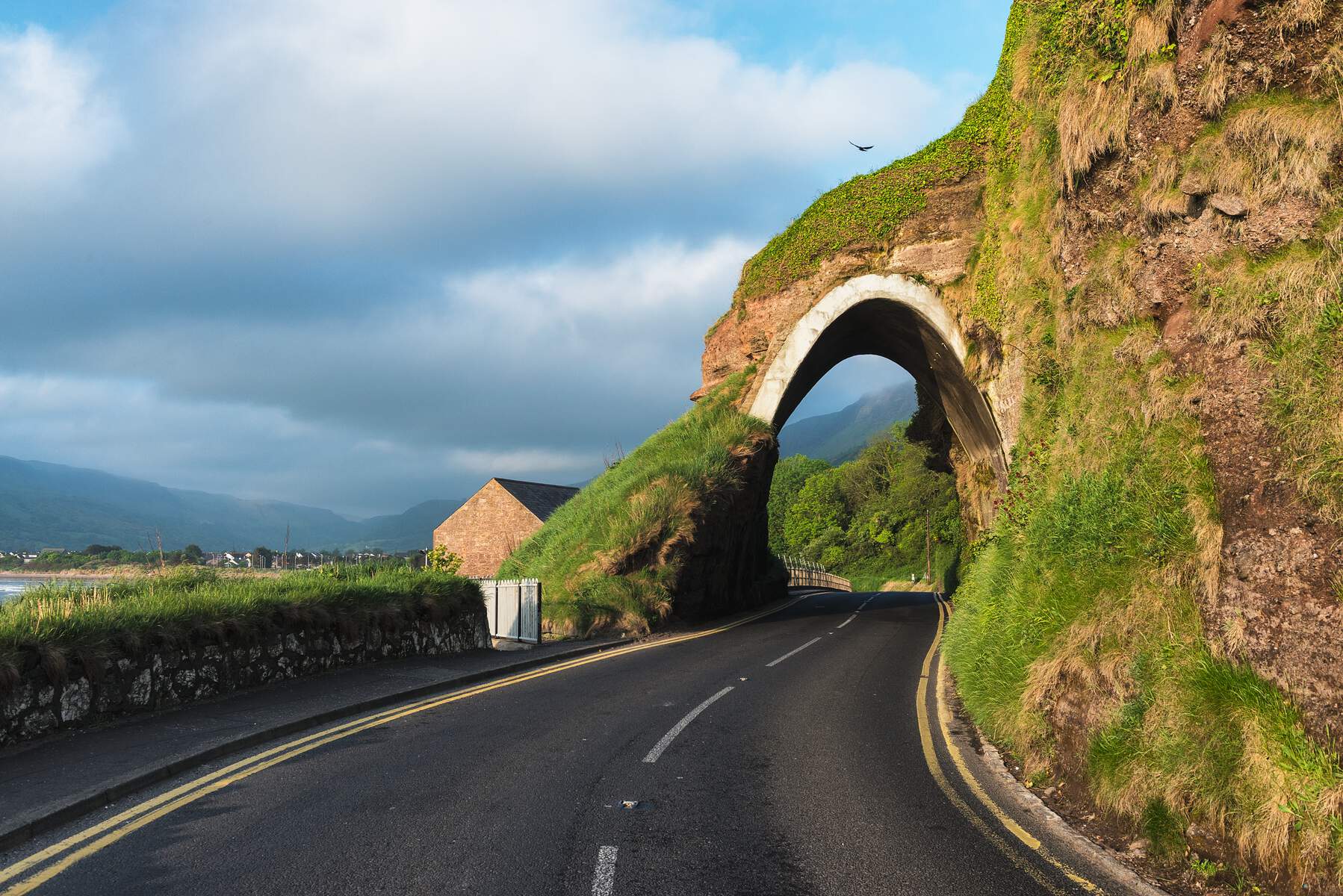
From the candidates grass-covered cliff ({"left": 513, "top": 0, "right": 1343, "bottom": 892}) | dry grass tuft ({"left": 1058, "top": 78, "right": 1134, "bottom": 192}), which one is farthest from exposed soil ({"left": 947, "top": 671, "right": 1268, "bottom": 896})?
dry grass tuft ({"left": 1058, "top": 78, "right": 1134, "bottom": 192})

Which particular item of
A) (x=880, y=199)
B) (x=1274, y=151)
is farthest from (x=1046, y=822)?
(x=880, y=199)

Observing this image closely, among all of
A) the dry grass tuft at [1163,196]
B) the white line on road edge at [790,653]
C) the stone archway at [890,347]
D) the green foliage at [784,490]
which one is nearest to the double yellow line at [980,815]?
the white line on road edge at [790,653]

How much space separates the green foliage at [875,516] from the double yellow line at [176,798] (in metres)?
59.3

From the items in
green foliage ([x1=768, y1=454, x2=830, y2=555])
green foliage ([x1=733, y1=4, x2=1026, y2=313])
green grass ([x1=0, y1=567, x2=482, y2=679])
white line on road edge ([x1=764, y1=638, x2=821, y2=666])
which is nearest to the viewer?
green grass ([x1=0, y1=567, x2=482, y2=679])

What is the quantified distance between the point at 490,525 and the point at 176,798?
133 ft

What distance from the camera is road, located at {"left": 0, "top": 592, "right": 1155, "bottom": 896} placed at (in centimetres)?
463

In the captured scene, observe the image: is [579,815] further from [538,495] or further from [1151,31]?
[538,495]

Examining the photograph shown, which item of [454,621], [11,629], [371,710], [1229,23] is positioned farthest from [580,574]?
[1229,23]

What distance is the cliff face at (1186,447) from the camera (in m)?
5.07

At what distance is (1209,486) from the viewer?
6527 millimetres

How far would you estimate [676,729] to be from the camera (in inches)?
330

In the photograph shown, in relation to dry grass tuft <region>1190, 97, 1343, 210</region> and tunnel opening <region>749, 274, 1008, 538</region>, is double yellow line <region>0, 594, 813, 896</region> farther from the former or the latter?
tunnel opening <region>749, 274, 1008, 538</region>

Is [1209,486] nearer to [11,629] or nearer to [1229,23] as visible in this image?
[1229,23]

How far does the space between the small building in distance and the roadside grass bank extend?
102 ft
